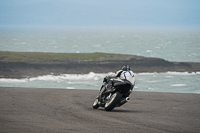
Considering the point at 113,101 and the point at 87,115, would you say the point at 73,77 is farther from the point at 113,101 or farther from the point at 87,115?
the point at 87,115

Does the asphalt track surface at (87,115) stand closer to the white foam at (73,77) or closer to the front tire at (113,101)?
the front tire at (113,101)

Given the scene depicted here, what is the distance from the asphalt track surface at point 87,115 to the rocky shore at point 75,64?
49.7 m

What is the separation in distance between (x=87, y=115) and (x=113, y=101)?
1169 millimetres

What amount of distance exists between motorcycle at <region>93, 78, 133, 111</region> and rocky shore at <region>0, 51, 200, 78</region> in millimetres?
53306

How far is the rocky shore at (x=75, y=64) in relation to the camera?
68250 millimetres

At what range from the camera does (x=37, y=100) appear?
49.6 ft

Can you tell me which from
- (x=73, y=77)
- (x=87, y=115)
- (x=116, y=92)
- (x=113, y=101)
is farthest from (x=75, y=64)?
(x=87, y=115)

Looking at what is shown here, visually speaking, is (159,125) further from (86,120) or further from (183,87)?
(183,87)

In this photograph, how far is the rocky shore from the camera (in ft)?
224

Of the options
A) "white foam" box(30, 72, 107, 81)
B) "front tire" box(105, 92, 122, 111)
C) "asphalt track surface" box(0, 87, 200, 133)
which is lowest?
"white foam" box(30, 72, 107, 81)

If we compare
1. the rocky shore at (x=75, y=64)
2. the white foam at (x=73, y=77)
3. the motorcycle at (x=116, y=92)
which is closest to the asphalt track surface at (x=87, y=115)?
the motorcycle at (x=116, y=92)

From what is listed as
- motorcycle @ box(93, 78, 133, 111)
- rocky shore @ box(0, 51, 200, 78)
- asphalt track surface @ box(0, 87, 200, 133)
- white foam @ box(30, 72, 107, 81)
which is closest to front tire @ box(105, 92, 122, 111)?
motorcycle @ box(93, 78, 133, 111)

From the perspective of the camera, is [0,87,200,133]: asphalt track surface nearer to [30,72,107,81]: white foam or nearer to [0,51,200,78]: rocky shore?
[30,72,107,81]: white foam

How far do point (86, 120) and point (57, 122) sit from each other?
100 centimetres
